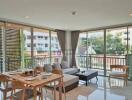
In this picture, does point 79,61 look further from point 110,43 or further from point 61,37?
point 110,43

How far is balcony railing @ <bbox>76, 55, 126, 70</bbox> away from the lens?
6287mm

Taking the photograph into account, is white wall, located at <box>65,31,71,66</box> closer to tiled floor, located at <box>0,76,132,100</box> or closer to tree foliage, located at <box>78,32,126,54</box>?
tree foliage, located at <box>78,32,126,54</box>

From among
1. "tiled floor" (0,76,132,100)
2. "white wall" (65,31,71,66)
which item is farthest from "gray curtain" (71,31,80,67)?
"tiled floor" (0,76,132,100)

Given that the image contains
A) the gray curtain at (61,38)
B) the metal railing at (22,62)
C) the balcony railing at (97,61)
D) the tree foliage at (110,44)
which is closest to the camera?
the metal railing at (22,62)

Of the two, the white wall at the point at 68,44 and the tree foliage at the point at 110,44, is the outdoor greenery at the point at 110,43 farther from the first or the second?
the white wall at the point at 68,44

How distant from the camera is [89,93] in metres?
4.02

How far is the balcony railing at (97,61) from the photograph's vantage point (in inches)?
248

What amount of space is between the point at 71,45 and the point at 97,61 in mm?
1709

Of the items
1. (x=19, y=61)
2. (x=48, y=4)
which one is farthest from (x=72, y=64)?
(x=48, y=4)

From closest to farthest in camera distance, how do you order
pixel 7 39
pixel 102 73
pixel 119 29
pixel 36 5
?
1. pixel 36 5
2. pixel 7 39
3. pixel 119 29
4. pixel 102 73

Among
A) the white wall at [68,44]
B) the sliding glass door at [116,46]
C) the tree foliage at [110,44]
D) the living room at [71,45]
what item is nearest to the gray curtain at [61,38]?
the living room at [71,45]

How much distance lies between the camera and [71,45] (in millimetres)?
7641

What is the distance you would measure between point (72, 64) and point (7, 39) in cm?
380

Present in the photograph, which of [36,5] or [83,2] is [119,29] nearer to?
[83,2]
